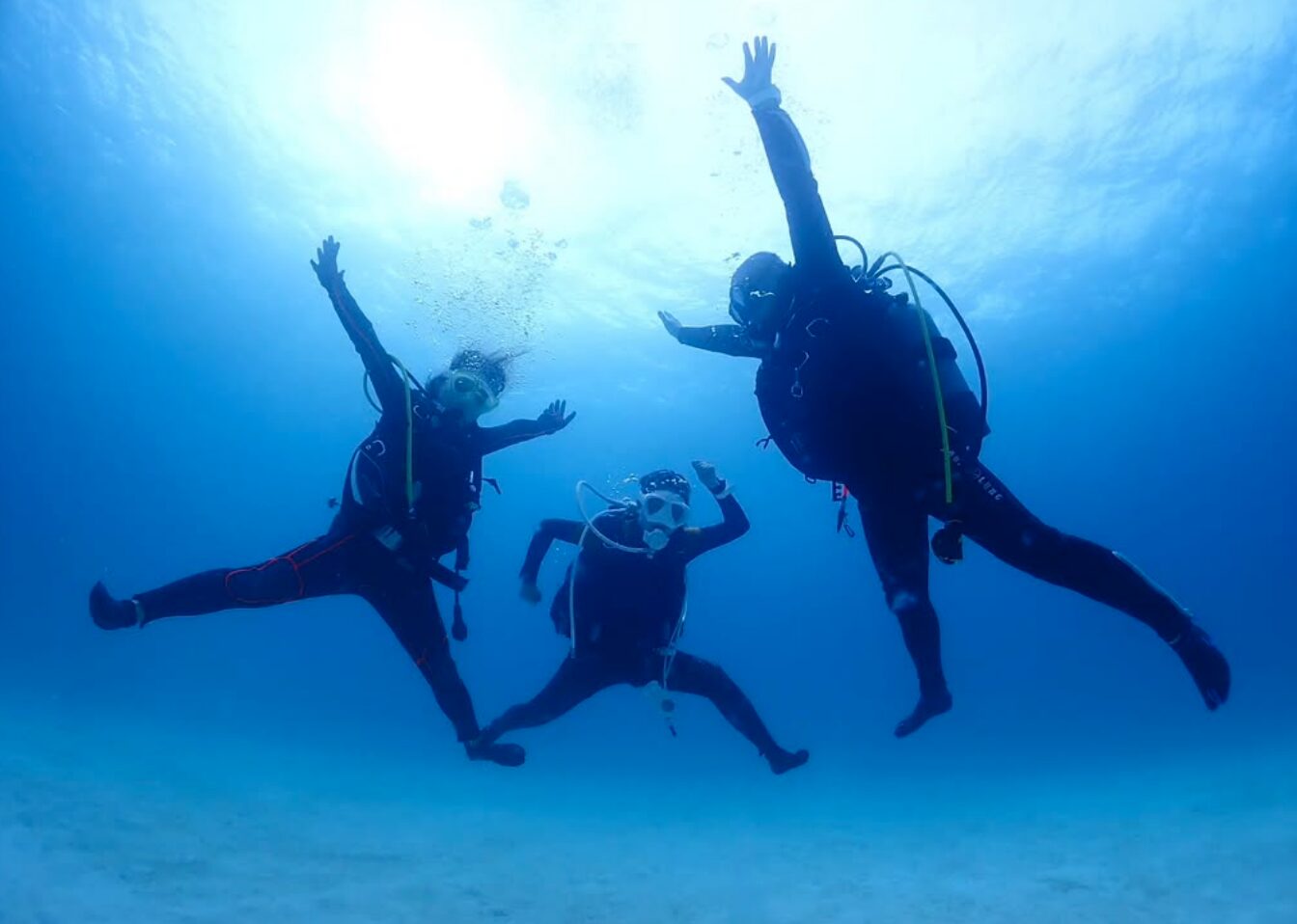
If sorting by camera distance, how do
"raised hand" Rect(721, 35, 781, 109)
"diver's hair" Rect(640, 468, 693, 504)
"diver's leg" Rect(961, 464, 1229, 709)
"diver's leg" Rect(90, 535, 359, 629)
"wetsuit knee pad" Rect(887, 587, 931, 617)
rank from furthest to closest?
"diver's hair" Rect(640, 468, 693, 504), "diver's leg" Rect(90, 535, 359, 629), "wetsuit knee pad" Rect(887, 587, 931, 617), "raised hand" Rect(721, 35, 781, 109), "diver's leg" Rect(961, 464, 1229, 709)

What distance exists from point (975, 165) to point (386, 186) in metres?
14.6

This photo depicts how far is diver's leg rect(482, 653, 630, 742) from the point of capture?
292 inches

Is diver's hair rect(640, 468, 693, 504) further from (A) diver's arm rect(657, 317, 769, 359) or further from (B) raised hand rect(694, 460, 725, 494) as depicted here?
(A) diver's arm rect(657, 317, 769, 359)

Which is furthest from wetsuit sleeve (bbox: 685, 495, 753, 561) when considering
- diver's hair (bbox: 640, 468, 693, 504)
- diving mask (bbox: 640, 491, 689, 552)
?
diver's hair (bbox: 640, 468, 693, 504)

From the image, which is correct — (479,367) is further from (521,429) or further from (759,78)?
(759,78)

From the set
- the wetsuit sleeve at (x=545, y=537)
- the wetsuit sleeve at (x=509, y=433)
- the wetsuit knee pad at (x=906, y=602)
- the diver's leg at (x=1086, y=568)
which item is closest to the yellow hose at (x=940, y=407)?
the diver's leg at (x=1086, y=568)

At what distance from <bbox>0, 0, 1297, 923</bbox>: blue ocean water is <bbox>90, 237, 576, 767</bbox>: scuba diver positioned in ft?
8.24

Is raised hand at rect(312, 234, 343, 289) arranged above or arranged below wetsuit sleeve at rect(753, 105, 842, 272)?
above

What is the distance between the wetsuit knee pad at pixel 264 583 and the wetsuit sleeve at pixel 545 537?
2.13 meters

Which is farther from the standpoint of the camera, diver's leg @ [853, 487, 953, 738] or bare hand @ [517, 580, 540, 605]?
bare hand @ [517, 580, 540, 605]

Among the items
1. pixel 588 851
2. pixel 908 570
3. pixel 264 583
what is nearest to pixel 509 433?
pixel 264 583

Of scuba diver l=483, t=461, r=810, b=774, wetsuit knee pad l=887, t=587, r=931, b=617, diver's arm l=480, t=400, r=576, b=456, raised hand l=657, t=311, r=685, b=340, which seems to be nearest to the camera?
wetsuit knee pad l=887, t=587, r=931, b=617

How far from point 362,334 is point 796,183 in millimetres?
3748

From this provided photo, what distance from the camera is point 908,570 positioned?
5070 mm
